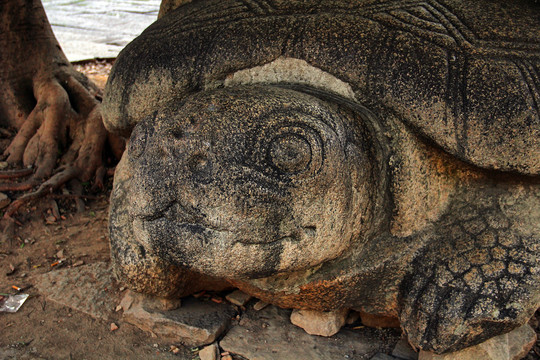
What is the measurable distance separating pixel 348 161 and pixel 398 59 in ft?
1.40

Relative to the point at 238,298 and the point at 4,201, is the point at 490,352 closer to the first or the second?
the point at 238,298

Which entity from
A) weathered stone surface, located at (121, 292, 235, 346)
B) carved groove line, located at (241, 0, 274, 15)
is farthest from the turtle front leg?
carved groove line, located at (241, 0, 274, 15)

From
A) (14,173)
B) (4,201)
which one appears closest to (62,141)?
(14,173)

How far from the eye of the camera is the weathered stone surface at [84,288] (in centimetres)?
249

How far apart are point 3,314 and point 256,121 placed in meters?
1.62

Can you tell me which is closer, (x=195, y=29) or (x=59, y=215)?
(x=195, y=29)

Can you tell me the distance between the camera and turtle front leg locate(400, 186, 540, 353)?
6.13ft

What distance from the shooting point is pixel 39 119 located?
11.8 ft

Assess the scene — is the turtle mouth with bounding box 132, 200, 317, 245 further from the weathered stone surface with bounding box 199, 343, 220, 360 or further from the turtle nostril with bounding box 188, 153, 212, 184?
the weathered stone surface with bounding box 199, 343, 220, 360

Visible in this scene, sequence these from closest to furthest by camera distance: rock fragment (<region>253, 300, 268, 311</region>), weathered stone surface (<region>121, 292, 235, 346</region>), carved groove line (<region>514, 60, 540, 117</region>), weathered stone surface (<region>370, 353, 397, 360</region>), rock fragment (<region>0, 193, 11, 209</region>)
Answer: carved groove line (<region>514, 60, 540, 117</region>) → weathered stone surface (<region>370, 353, 397, 360</region>) → weathered stone surface (<region>121, 292, 235, 346</region>) → rock fragment (<region>253, 300, 268, 311</region>) → rock fragment (<region>0, 193, 11, 209</region>)

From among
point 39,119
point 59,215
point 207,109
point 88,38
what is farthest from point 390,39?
point 88,38

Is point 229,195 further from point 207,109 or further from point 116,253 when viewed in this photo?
point 116,253

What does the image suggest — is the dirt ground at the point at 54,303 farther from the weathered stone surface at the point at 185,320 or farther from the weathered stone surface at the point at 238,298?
the weathered stone surface at the point at 238,298

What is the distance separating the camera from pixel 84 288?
8.55 ft
